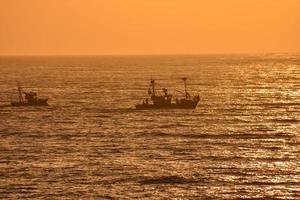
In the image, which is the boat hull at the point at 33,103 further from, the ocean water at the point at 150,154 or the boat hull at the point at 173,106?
the boat hull at the point at 173,106

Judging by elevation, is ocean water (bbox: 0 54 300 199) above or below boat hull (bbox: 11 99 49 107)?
above

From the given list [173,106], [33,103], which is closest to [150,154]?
[173,106]

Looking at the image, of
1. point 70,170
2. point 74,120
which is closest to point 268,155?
point 70,170

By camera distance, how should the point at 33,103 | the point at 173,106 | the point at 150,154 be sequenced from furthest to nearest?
the point at 33,103, the point at 173,106, the point at 150,154

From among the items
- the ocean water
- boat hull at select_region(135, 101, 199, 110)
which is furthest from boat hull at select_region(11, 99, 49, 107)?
boat hull at select_region(135, 101, 199, 110)

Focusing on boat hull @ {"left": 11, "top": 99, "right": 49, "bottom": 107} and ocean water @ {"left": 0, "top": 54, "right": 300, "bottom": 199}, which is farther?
boat hull @ {"left": 11, "top": 99, "right": 49, "bottom": 107}

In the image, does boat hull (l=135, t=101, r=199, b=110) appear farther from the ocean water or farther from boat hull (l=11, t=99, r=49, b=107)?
boat hull (l=11, t=99, r=49, b=107)

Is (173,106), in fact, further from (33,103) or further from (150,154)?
(150,154)

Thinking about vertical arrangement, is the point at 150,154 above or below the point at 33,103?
above

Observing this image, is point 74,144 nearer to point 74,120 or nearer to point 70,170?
point 70,170

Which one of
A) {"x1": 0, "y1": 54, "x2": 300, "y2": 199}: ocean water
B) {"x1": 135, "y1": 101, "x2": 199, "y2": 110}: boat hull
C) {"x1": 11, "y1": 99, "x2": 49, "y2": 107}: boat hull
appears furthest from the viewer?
{"x1": 11, "y1": 99, "x2": 49, "y2": 107}: boat hull

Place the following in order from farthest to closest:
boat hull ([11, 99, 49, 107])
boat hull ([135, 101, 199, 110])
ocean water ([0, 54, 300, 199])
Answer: boat hull ([11, 99, 49, 107])
boat hull ([135, 101, 199, 110])
ocean water ([0, 54, 300, 199])

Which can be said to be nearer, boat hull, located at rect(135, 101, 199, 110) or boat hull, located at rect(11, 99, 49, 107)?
boat hull, located at rect(135, 101, 199, 110)

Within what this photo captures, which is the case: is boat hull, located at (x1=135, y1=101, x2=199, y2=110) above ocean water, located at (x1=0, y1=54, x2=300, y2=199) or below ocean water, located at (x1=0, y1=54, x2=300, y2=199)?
below
